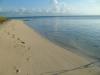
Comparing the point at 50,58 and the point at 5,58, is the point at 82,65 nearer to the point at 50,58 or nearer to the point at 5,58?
the point at 50,58

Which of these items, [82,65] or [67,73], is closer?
[67,73]

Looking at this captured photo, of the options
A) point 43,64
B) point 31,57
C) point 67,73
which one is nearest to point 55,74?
point 67,73

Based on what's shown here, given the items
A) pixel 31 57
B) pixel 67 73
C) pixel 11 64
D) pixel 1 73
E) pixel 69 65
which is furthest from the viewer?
pixel 31 57

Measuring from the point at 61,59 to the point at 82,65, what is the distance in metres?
1.23

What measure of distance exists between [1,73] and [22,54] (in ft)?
10.3

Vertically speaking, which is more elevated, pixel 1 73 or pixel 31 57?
pixel 31 57

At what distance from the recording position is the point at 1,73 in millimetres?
7688

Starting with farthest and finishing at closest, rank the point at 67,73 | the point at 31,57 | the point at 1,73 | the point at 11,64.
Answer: the point at 31,57 → the point at 11,64 → the point at 67,73 → the point at 1,73

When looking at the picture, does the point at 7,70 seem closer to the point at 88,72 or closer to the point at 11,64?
the point at 11,64

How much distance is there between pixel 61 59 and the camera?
10.6m

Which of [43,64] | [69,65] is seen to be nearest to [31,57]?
[43,64]

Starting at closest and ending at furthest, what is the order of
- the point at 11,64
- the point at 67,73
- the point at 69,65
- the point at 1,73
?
the point at 1,73
the point at 67,73
the point at 11,64
the point at 69,65

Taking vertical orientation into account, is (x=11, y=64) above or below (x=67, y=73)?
above

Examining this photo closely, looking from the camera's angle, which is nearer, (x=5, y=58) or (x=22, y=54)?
(x=5, y=58)
